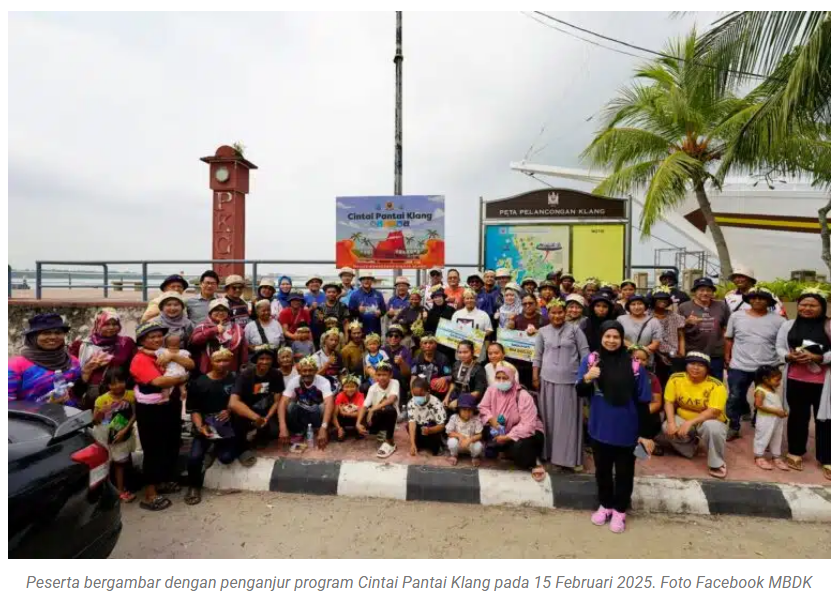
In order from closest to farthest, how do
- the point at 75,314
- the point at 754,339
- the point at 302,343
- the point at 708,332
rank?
the point at 754,339 → the point at 708,332 → the point at 302,343 → the point at 75,314

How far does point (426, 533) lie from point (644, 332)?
9.52 feet

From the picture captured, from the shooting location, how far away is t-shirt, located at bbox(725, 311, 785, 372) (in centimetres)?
455

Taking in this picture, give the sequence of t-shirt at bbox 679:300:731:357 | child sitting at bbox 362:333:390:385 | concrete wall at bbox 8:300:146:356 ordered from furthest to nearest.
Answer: concrete wall at bbox 8:300:146:356, child sitting at bbox 362:333:390:385, t-shirt at bbox 679:300:731:357

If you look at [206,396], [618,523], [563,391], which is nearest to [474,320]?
[563,391]

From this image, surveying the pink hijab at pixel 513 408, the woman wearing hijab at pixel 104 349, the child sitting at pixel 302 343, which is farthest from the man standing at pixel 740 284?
the woman wearing hijab at pixel 104 349

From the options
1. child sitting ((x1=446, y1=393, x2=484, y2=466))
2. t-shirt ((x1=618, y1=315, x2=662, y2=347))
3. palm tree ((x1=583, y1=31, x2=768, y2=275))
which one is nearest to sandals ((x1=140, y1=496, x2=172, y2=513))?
child sitting ((x1=446, y1=393, x2=484, y2=466))

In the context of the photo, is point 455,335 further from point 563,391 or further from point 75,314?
point 75,314

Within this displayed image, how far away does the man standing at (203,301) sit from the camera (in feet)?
16.9

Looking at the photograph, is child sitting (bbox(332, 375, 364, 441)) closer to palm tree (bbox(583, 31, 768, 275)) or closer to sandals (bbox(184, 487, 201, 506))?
sandals (bbox(184, 487, 201, 506))

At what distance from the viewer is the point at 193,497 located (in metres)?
3.89

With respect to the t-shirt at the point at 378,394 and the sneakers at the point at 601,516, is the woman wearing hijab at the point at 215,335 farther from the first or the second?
the sneakers at the point at 601,516

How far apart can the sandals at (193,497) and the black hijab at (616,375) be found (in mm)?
3480

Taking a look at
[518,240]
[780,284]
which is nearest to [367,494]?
[518,240]

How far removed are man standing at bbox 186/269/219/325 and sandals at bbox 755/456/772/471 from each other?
19.0 feet
